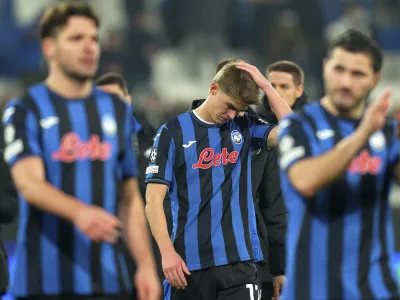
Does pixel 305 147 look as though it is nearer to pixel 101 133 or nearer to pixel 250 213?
pixel 101 133

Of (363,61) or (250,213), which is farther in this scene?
(250,213)

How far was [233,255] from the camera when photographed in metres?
5.86

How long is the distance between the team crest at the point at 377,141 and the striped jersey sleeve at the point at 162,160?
1705 mm

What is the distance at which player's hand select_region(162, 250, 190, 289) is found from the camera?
5.55 metres

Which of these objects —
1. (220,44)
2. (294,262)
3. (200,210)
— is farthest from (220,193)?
(220,44)

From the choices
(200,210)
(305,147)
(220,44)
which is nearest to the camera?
(305,147)

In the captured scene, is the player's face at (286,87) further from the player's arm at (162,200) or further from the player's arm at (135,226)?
the player's arm at (135,226)

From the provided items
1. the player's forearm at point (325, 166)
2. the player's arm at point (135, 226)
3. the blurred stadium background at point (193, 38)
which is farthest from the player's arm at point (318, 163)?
the blurred stadium background at point (193, 38)

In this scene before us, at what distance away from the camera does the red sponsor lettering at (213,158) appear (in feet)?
19.2

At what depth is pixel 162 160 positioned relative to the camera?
581cm

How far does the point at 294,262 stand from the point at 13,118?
1288 millimetres

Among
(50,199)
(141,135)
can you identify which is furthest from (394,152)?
(141,135)

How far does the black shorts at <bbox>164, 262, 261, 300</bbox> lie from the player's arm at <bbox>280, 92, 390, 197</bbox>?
167 centimetres

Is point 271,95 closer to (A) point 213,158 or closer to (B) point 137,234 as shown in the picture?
(A) point 213,158
